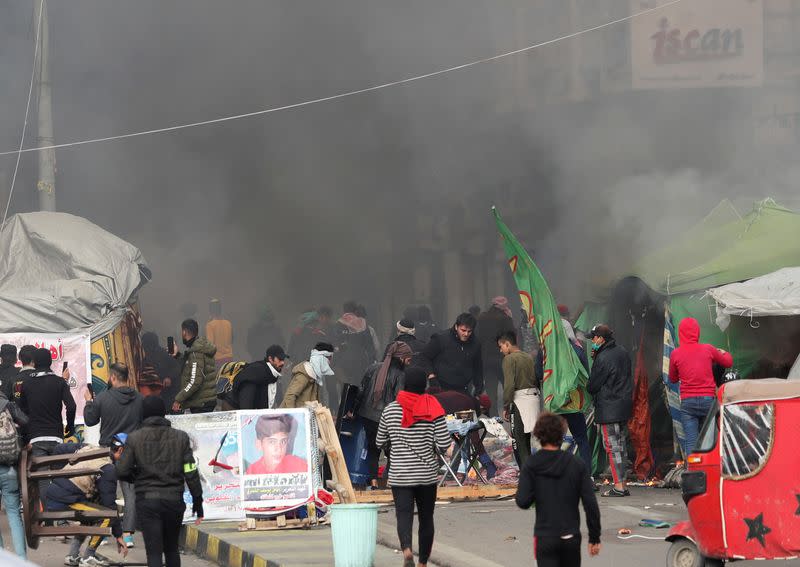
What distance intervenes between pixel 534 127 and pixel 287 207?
4328 mm

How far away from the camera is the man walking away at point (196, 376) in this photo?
35.2ft

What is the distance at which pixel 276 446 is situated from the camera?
8.98 meters

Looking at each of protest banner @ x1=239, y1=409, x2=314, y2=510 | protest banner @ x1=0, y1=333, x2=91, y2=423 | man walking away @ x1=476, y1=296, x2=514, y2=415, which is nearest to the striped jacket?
protest banner @ x1=239, y1=409, x2=314, y2=510

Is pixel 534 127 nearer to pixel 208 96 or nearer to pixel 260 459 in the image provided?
pixel 208 96

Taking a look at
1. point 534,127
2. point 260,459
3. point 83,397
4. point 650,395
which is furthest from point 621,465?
point 534,127

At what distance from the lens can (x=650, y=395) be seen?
1109 centimetres

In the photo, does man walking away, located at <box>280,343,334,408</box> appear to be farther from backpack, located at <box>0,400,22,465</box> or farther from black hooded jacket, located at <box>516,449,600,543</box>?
black hooded jacket, located at <box>516,449,600,543</box>

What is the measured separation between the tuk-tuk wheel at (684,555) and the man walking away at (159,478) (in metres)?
2.29

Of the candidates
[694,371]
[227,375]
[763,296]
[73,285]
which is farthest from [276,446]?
[73,285]

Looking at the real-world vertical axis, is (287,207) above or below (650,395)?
above

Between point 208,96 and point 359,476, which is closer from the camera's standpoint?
point 359,476

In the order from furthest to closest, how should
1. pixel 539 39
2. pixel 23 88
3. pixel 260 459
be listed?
pixel 539 39
pixel 23 88
pixel 260 459

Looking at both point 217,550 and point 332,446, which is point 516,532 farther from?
point 217,550

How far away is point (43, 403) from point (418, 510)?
3259 millimetres
